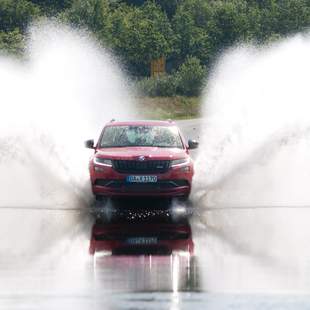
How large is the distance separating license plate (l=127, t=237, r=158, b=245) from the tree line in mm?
65708

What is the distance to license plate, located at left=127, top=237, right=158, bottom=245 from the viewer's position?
16469 millimetres

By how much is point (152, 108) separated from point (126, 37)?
1628 cm

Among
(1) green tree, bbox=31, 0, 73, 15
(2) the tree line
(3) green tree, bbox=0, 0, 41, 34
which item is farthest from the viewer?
(1) green tree, bbox=31, 0, 73, 15

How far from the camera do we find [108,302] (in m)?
11.6

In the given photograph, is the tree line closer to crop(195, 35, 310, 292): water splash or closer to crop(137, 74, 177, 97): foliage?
crop(137, 74, 177, 97): foliage

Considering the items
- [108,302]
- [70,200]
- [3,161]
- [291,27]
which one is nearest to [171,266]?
[108,302]

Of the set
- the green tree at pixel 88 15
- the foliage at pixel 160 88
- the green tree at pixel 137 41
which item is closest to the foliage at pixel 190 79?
the foliage at pixel 160 88

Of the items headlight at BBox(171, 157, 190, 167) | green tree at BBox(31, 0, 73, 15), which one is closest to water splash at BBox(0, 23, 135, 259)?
headlight at BBox(171, 157, 190, 167)

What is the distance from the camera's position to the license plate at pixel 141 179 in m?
21.4

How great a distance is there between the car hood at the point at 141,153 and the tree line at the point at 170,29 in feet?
198

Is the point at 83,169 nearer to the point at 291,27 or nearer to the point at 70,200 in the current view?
the point at 70,200

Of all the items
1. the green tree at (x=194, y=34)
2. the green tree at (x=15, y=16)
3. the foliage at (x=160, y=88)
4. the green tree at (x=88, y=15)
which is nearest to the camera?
the foliage at (x=160, y=88)

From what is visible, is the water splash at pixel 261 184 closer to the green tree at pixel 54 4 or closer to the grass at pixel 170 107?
the grass at pixel 170 107

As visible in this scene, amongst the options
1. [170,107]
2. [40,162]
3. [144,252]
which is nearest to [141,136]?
[40,162]
